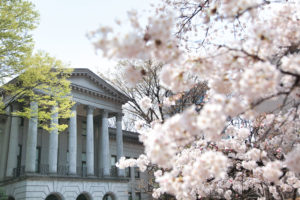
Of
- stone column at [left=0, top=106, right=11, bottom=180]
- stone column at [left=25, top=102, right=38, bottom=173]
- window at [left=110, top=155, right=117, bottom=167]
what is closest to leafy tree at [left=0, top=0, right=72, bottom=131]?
stone column at [left=25, top=102, right=38, bottom=173]

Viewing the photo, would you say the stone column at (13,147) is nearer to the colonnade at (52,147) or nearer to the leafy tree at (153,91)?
the colonnade at (52,147)

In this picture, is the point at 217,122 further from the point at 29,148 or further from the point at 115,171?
the point at 115,171

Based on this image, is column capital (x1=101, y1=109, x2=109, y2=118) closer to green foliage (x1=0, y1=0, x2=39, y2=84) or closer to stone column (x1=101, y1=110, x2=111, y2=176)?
stone column (x1=101, y1=110, x2=111, y2=176)

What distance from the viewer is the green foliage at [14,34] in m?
13.5

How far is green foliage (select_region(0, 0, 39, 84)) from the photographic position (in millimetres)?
13492

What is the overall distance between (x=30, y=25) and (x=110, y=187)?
53.9ft

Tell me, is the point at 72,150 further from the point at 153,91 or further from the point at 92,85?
the point at 153,91

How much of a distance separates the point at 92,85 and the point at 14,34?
1307 cm

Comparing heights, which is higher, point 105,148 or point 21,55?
point 21,55

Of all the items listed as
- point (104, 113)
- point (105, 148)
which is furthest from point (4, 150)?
point (104, 113)

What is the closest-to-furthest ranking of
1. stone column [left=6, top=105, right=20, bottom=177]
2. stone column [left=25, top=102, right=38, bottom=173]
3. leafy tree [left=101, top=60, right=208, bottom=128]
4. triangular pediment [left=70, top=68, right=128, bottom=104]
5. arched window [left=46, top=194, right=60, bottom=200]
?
leafy tree [left=101, top=60, right=208, bottom=128], stone column [left=25, top=102, right=38, bottom=173], stone column [left=6, top=105, right=20, bottom=177], arched window [left=46, top=194, right=60, bottom=200], triangular pediment [left=70, top=68, right=128, bottom=104]

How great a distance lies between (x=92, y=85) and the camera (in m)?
26.6

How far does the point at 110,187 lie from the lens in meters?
25.6

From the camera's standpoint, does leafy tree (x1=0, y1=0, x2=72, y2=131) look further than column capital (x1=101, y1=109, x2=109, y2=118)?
No
